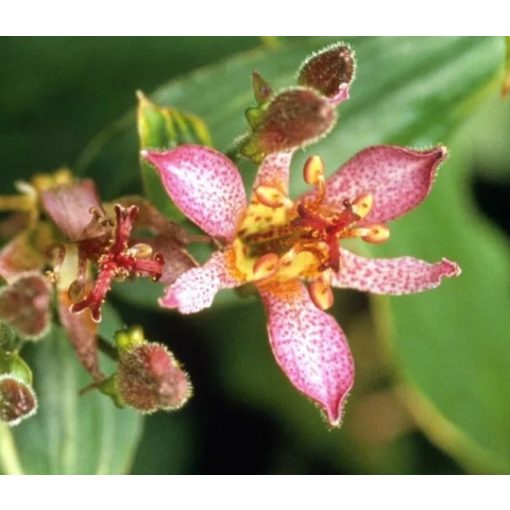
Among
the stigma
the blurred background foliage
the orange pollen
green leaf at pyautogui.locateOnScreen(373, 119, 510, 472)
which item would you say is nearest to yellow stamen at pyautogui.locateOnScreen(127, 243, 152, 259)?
the stigma

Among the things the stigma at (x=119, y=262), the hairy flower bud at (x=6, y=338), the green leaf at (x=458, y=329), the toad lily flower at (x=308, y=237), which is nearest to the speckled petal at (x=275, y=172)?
the toad lily flower at (x=308, y=237)

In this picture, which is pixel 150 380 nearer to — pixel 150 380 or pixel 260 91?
pixel 150 380

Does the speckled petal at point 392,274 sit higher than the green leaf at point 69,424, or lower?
higher

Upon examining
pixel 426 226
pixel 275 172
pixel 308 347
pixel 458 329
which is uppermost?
pixel 275 172

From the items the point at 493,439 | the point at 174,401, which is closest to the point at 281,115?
the point at 174,401

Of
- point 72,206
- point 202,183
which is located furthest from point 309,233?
point 72,206

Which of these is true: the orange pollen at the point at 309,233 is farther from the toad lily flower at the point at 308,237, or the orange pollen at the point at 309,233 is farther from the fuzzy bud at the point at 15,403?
the fuzzy bud at the point at 15,403
